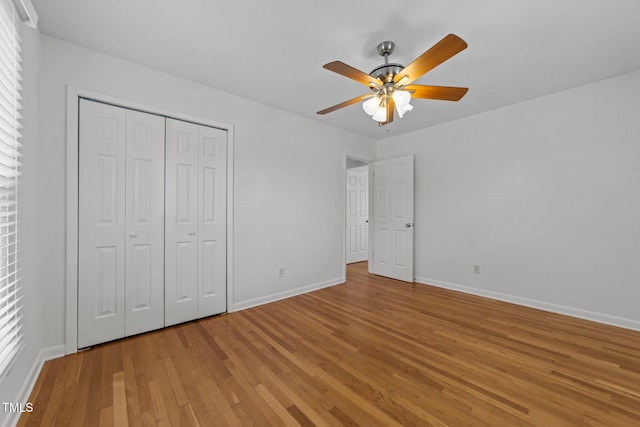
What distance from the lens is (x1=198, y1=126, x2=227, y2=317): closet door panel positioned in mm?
2738

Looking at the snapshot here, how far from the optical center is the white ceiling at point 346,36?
1697mm

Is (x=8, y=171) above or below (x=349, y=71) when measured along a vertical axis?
below

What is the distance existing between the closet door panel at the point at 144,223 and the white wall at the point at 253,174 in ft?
1.06

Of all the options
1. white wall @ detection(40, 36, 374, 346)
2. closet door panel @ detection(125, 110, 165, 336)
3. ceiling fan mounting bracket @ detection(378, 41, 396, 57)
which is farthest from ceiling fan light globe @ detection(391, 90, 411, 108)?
closet door panel @ detection(125, 110, 165, 336)

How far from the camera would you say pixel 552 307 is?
116 inches

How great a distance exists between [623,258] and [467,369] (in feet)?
7.35

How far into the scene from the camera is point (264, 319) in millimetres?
2742

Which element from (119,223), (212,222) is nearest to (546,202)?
(212,222)

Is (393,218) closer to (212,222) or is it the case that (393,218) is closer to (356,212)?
(356,212)

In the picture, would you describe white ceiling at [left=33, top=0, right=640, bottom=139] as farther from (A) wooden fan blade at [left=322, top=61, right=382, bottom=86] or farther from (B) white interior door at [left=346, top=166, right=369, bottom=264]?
(B) white interior door at [left=346, top=166, right=369, bottom=264]

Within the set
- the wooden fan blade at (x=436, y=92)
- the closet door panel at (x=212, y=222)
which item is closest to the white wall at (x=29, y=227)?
the closet door panel at (x=212, y=222)

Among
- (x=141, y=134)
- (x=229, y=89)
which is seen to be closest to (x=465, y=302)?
(x=229, y=89)

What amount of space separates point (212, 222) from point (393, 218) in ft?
9.72

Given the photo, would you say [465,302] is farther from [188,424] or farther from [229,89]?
[229,89]
